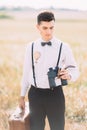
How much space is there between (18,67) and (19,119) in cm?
572

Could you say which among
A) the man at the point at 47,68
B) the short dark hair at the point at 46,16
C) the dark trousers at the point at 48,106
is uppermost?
the short dark hair at the point at 46,16

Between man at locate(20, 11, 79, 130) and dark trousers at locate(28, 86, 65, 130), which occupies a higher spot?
man at locate(20, 11, 79, 130)

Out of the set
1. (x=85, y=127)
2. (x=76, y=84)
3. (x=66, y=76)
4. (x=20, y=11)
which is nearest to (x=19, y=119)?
(x=66, y=76)

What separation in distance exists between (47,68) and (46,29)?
12.9 inches

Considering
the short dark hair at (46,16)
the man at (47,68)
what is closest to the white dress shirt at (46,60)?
the man at (47,68)

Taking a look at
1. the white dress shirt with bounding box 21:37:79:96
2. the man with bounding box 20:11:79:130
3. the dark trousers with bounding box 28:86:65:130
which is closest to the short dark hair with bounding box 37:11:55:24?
the man with bounding box 20:11:79:130

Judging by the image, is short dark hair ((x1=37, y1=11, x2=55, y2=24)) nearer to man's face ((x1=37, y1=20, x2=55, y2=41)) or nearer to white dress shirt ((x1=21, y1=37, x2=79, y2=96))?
man's face ((x1=37, y1=20, x2=55, y2=41))

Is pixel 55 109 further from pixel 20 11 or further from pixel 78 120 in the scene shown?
pixel 20 11

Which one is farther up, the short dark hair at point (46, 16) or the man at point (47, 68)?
the short dark hair at point (46, 16)

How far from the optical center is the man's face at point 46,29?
391cm


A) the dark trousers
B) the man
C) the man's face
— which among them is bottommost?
the dark trousers

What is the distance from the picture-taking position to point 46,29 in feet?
12.8

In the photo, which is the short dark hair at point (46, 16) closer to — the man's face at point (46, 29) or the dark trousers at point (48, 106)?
the man's face at point (46, 29)

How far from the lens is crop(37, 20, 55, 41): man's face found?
3908 mm
